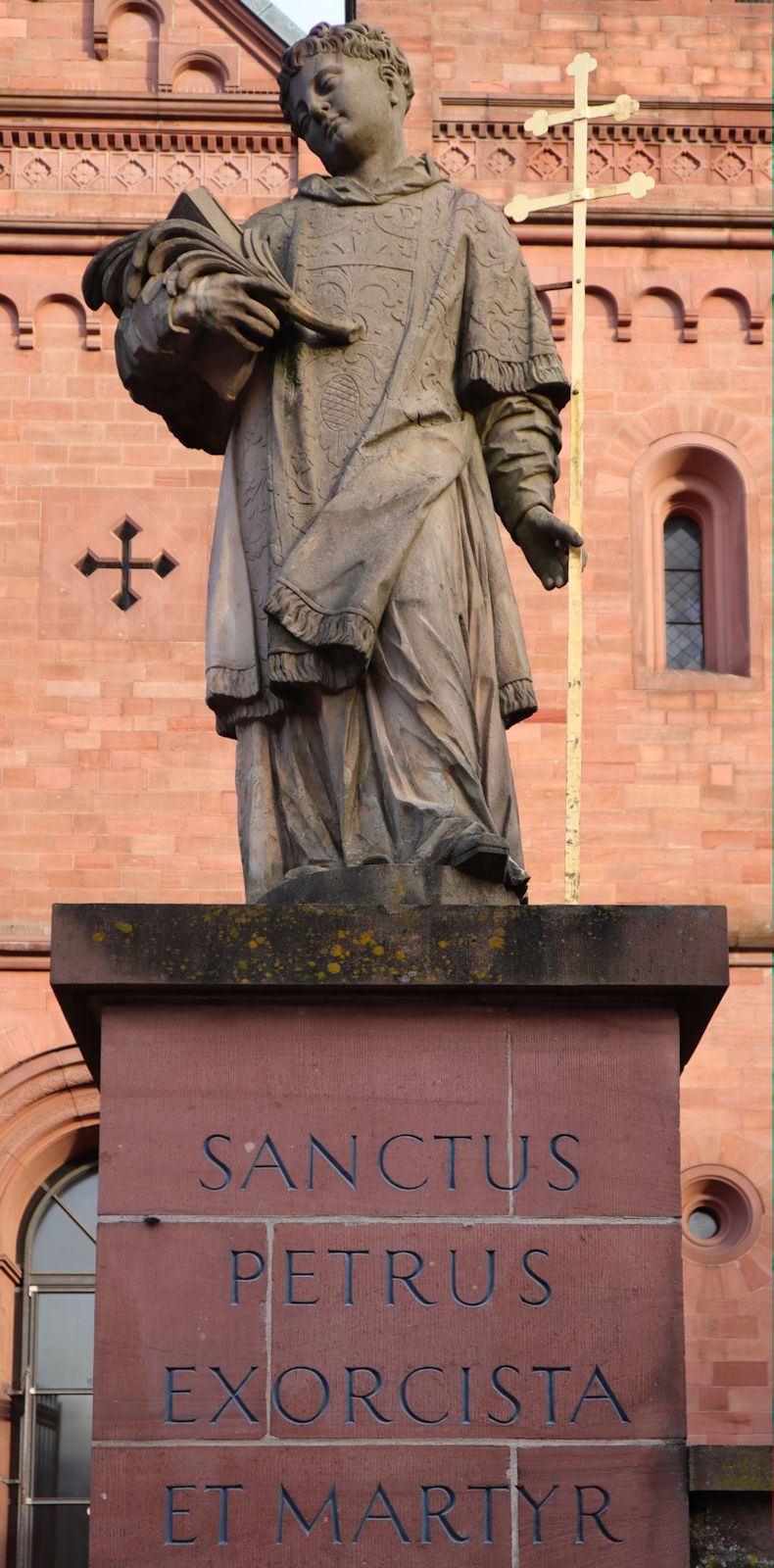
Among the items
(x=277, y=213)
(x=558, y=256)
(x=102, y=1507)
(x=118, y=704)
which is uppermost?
(x=558, y=256)

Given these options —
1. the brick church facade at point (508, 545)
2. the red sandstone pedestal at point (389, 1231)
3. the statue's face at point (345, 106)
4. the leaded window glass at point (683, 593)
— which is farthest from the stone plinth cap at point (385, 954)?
the leaded window glass at point (683, 593)

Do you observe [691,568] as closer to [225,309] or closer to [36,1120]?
[36,1120]

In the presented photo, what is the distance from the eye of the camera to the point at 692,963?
646 cm

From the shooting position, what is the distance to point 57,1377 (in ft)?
59.7

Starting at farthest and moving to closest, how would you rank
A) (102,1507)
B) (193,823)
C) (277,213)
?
(193,823) < (277,213) < (102,1507)

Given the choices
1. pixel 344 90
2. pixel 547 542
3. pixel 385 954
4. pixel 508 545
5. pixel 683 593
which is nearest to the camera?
pixel 385 954

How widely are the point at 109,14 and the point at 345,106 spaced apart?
1320cm

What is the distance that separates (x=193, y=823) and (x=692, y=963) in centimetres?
1197

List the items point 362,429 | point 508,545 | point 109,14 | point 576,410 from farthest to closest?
point 109,14, point 508,545, point 576,410, point 362,429

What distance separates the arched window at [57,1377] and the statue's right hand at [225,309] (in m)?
11.3

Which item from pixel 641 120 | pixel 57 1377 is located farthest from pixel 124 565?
pixel 57 1377

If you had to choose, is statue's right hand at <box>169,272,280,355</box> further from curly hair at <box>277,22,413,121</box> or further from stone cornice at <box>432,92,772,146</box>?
stone cornice at <box>432,92,772,146</box>

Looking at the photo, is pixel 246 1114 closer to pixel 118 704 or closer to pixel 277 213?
pixel 277 213

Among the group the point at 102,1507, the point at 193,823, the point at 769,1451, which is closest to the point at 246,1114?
the point at 102,1507
